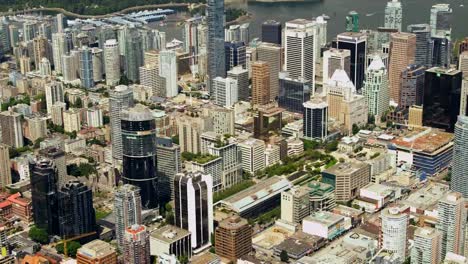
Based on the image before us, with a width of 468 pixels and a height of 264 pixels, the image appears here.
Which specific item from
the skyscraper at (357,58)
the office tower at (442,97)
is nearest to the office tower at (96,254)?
the office tower at (442,97)

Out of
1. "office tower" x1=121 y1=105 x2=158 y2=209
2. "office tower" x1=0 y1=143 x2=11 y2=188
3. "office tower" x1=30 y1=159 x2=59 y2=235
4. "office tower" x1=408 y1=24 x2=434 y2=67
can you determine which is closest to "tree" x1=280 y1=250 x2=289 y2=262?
"office tower" x1=121 y1=105 x2=158 y2=209

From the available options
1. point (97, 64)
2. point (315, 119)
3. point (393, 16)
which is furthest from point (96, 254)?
point (393, 16)

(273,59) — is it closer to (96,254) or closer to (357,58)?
(357,58)

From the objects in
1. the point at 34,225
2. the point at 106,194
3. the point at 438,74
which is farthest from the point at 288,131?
the point at 34,225

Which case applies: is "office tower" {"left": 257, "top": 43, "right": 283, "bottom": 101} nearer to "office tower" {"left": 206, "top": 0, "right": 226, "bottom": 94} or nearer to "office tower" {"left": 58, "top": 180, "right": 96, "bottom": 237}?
"office tower" {"left": 206, "top": 0, "right": 226, "bottom": 94}

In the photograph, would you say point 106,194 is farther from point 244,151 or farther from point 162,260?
point 162,260

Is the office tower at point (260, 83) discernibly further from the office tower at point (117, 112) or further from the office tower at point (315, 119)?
the office tower at point (117, 112)
